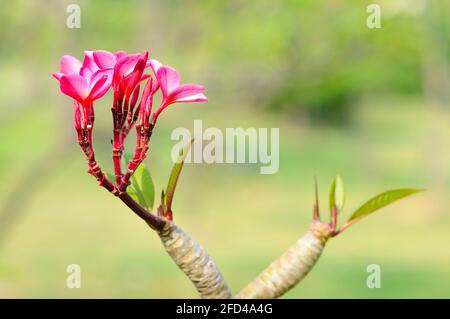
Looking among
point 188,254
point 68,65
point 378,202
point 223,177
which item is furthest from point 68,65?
point 223,177

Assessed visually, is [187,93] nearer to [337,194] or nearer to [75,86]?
[75,86]

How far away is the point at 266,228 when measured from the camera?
531 inches

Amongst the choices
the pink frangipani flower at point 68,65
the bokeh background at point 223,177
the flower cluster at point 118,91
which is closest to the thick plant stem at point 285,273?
the flower cluster at point 118,91

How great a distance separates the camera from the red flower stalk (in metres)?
0.73

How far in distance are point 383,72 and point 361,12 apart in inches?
291

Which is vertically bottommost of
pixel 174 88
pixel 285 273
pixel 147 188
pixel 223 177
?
pixel 285 273

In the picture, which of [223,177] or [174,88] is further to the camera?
[223,177]

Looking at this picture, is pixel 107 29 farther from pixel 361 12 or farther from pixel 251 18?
pixel 361 12

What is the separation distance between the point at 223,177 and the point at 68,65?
59.2ft

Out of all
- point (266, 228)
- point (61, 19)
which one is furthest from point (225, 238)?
point (61, 19)

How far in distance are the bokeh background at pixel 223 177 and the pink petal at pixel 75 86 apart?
6.10 metres

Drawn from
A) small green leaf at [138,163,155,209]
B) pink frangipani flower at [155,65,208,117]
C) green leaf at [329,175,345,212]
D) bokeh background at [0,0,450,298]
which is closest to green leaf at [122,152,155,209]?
small green leaf at [138,163,155,209]

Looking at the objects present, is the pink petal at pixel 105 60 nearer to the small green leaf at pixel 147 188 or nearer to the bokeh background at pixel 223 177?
the small green leaf at pixel 147 188

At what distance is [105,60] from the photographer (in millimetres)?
750
